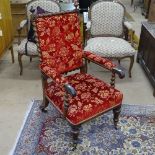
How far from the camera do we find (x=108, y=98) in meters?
2.14

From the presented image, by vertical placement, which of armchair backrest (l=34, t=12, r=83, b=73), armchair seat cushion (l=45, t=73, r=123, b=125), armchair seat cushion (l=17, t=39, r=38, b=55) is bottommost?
armchair seat cushion (l=45, t=73, r=123, b=125)

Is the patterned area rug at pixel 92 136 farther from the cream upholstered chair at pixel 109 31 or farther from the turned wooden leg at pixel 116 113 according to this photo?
the cream upholstered chair at pixel 109 31

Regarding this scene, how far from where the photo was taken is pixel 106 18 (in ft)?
11.1

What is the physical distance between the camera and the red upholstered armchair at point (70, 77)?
2033 mm

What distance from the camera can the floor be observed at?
2447 mm

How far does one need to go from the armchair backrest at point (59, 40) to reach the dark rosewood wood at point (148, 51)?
1.10m

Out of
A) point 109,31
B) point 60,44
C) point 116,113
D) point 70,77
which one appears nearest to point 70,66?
point 70,77

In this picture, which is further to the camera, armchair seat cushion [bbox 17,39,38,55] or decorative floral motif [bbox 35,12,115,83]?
armchair seat cushion [bbox 17,39,38,55]

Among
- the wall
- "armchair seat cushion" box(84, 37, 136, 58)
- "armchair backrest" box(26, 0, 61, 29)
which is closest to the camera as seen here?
"armchair seat cushion" box(84, 37, 136, 58)

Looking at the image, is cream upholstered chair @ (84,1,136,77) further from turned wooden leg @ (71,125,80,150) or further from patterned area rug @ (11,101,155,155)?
turned wooden leg @ (71,125,80,150)

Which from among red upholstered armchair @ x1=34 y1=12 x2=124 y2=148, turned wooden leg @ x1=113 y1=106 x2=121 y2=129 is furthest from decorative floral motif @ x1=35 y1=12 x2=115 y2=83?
turned wooden leg @ x1=113 y1=106 x2=121 y2=129

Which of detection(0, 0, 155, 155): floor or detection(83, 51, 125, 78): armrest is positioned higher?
detection(83, 51, 125, 78): armrest

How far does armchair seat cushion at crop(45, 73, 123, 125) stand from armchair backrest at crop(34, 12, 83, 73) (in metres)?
0.20

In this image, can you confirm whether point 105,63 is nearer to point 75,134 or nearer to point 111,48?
point 75,134
